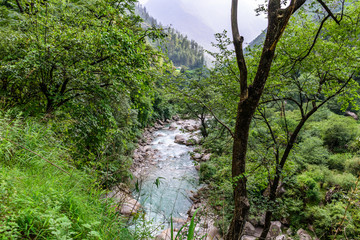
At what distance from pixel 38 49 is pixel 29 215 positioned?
314cm

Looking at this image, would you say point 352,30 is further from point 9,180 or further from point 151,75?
point 9,180

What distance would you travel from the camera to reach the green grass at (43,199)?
136 centimetres

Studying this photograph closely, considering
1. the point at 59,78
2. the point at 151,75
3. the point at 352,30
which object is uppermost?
the point at 352,30

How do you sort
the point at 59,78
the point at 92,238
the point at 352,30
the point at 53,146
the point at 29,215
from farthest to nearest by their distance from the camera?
1. the point at 352,30
2. the point at 59,78
3. the point at 53,146
4. the point at 92,238
5. the point at 29,215

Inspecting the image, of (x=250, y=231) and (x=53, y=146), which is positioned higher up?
(x=53, y=146)

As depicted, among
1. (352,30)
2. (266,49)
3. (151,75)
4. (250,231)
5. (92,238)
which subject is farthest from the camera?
(250,231)

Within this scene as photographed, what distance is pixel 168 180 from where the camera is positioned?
11.5m

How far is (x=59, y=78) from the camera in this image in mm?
3807

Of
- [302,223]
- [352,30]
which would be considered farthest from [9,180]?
[302,223]

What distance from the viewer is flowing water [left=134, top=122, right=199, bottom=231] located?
832cm

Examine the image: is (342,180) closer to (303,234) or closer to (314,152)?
(314,152)

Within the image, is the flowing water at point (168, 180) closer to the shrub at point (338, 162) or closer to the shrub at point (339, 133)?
the shrub at point (338, 162)

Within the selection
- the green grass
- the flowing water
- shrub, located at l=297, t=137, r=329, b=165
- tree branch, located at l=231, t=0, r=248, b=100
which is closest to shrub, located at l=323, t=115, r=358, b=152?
shrub, located at l=297, t=137, r=329, b=165

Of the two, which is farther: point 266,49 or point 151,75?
point 151,75
